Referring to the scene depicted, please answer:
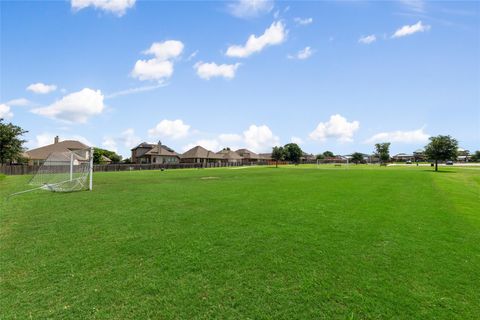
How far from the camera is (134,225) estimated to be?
341 inches

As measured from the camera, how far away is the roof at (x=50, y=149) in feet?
211

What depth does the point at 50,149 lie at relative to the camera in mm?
66062

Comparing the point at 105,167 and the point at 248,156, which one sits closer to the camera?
the point at 105,167

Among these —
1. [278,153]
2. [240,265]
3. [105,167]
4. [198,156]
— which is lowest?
[240,265]

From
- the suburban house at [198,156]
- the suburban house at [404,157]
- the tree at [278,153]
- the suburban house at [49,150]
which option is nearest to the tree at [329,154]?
the suburban house at [404,157]

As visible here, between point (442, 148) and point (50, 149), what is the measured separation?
87.0m

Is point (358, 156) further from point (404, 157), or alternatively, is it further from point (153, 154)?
point (153, 154)

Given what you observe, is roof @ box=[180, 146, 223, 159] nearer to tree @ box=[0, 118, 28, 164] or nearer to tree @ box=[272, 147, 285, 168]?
tree @ box=[272, 147, 285, 168]

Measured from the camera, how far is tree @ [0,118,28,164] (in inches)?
1650

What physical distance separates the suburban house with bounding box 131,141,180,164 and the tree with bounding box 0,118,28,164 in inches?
1626

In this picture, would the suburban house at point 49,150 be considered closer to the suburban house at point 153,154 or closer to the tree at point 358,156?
the suburban house at point 153,154

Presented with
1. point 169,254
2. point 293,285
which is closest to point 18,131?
point 169,254

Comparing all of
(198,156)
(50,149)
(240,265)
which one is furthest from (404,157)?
(240,265)

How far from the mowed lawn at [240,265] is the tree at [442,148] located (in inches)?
2011
